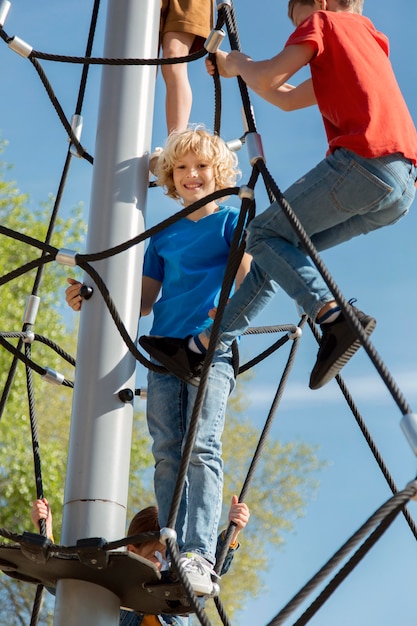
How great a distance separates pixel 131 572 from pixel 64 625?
0.21m

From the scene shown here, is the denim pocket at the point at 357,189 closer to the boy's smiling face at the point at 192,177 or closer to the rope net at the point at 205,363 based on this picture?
the rope net at the point at 205,363

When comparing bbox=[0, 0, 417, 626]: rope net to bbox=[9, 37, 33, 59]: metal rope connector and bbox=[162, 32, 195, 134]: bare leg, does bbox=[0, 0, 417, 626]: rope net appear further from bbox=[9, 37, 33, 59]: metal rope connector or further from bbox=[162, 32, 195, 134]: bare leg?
bbox=[162, 32, 195, 134]: bare leg

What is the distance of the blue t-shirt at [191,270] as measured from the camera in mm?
2660

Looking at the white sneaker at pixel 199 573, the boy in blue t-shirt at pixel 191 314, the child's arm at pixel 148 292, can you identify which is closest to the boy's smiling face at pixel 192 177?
the boy in blue t-shirt at pixel 191 314

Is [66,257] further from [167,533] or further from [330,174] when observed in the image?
[167,533]

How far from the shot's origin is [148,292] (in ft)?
9.51

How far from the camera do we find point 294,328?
3.06 meters

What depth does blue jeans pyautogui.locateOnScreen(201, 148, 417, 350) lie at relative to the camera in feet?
7.43

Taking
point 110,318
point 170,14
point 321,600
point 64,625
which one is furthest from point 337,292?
point 170,14

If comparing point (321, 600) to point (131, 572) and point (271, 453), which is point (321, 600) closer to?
point (131, 572)

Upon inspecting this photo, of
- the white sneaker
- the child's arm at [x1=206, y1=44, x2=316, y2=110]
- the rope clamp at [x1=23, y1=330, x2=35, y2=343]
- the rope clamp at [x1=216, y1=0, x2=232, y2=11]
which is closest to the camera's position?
the white sneaker

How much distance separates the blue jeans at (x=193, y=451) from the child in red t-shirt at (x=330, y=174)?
0.38 ft

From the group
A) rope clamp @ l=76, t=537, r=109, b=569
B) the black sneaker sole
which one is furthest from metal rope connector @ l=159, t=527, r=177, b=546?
the black sneaker sole

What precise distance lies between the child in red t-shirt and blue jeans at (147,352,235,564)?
0.12 meters
